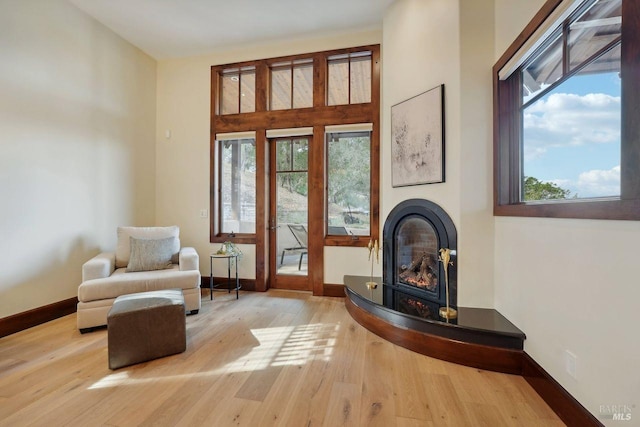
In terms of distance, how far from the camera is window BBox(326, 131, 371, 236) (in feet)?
11.6

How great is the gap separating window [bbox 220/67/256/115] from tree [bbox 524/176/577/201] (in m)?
3.45

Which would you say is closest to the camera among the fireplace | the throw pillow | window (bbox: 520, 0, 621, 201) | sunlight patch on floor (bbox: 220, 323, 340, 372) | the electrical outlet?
window (bbox: 520, 0, 621, 201)

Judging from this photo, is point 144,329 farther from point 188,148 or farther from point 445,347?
point 188,148

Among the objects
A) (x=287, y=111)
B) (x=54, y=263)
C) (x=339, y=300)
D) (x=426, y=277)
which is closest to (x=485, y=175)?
(x=426, y=277)

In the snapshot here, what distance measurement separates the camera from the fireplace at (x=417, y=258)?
2.38 m

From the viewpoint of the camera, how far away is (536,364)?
1699 mm

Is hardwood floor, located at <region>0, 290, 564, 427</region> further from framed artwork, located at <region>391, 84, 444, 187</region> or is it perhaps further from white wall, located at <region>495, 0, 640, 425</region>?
framed artwork, located at <region>391, 84, 444, 187</region>

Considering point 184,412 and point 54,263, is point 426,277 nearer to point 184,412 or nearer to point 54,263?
point 184,412

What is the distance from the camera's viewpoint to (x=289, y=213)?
12.7 feet

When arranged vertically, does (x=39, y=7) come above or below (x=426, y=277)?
above

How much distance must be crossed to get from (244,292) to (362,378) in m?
2.42

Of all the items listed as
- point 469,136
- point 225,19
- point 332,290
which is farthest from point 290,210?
point 225,19

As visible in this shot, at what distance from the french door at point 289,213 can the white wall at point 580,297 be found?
2474 millimetres

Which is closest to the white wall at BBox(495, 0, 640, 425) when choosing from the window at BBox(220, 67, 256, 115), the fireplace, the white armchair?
the fireplace
